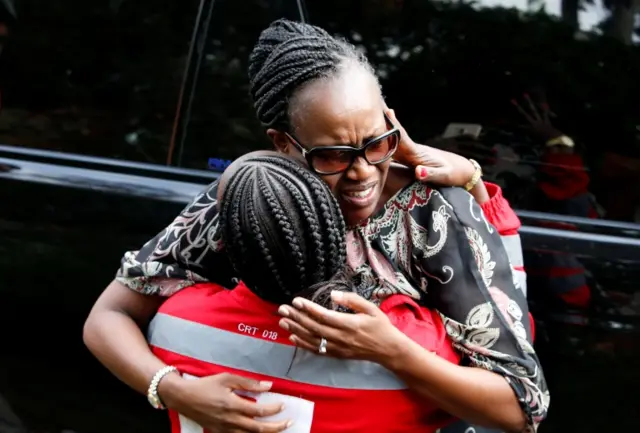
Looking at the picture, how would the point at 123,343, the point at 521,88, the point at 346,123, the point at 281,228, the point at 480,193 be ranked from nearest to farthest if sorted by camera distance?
the point at 281,228 < the point at 346,123 < the point at 123,343 < the point at 480,193 < the point at 521,88

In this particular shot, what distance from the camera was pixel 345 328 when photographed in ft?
4.29

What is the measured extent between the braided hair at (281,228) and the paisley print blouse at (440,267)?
0.18m

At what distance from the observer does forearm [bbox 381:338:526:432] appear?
136 centimetres

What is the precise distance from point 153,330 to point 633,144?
1.31m

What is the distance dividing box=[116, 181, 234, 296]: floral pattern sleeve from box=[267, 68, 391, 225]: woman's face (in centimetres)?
23

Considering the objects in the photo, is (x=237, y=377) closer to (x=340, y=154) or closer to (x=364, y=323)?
(x=364, y=323)

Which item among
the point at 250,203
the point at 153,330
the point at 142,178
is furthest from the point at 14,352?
the point at 250,203

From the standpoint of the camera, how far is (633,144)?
6.88 feet

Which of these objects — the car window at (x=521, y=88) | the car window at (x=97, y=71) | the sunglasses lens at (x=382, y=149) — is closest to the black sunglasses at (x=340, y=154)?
the sunglasses lens at (x=382, y=149)

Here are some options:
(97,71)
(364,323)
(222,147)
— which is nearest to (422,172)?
(364,323)

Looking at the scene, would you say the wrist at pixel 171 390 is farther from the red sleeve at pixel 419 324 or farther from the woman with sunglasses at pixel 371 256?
the red sleeve at pixel 419 324

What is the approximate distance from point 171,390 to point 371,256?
439 millimetres

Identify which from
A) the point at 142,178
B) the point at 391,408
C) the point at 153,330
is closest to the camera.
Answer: the point at 391,408

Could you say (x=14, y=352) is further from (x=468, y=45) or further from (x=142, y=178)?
(x=468, y=45)
